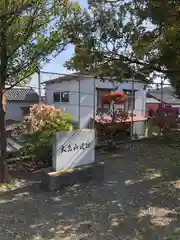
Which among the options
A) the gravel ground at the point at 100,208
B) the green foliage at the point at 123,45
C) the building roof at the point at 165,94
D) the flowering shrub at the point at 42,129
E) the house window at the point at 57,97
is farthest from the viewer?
the house window at the point at 57,97

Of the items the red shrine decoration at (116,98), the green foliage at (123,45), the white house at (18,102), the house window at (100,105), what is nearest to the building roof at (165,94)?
the house window at (100,105)

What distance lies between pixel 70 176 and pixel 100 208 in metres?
0.94

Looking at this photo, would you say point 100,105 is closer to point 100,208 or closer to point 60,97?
point 60,97

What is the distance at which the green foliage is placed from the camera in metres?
4.12

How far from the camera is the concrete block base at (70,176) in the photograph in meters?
4.21

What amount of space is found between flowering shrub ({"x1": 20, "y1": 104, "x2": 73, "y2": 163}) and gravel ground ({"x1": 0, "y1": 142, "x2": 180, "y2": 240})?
1.49 ft

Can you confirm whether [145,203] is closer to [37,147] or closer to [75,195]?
[75,195]

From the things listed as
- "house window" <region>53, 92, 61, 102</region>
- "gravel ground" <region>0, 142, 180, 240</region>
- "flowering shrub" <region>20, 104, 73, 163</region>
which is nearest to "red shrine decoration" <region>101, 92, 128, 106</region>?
"flowering shrub" <region>20, 104, 73, 163</region>

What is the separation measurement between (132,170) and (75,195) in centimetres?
163

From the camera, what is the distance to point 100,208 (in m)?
3.61

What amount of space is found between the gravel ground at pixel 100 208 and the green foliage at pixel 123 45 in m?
1.83

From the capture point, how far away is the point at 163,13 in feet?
12.3

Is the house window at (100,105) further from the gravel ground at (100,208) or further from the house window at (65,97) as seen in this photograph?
the gravel ground at (100,208)

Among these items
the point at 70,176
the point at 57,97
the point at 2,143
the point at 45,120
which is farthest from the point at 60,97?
the point at 70,176
